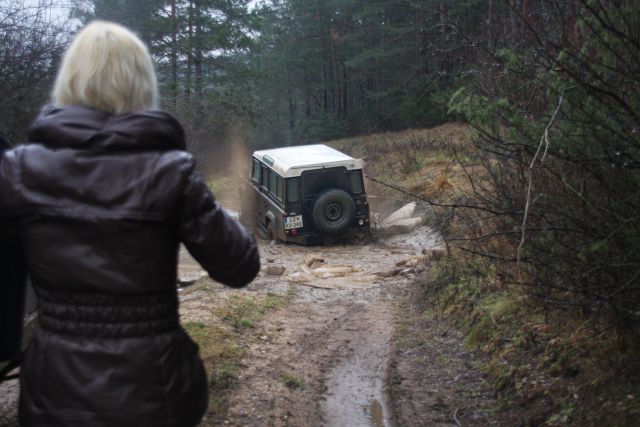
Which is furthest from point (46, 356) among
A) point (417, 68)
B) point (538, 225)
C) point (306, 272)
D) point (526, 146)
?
point (417, 68)

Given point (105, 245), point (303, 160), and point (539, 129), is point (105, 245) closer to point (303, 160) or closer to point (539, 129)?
point (539, 129)

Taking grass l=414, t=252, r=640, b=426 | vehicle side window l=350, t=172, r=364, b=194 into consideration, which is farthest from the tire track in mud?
vehicle side window l=350, t=172, r=364, b=194

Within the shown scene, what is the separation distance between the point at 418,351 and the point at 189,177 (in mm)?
5299

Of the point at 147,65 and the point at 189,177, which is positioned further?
the point at 147,65

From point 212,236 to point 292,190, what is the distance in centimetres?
1389

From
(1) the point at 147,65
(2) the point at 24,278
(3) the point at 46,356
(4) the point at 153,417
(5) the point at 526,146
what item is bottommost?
(4) the point at 153,417

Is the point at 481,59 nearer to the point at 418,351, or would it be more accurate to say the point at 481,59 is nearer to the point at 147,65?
the point at 418,351

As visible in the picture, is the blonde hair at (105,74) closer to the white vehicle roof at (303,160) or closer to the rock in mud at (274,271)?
the rock in mud at (274,271)

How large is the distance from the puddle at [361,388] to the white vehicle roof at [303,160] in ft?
27.9

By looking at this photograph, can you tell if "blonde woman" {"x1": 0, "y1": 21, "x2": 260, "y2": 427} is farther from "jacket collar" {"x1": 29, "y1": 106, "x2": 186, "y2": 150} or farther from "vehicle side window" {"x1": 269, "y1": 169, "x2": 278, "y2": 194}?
"vehicle side window" {"x1": 269, "y1": 169, "x2": 278, "y2": 194}

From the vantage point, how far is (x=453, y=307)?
814 cm

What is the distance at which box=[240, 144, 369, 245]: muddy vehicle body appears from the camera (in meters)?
16.2

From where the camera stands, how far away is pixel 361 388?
241 inches

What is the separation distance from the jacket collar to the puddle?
350 centimetres
